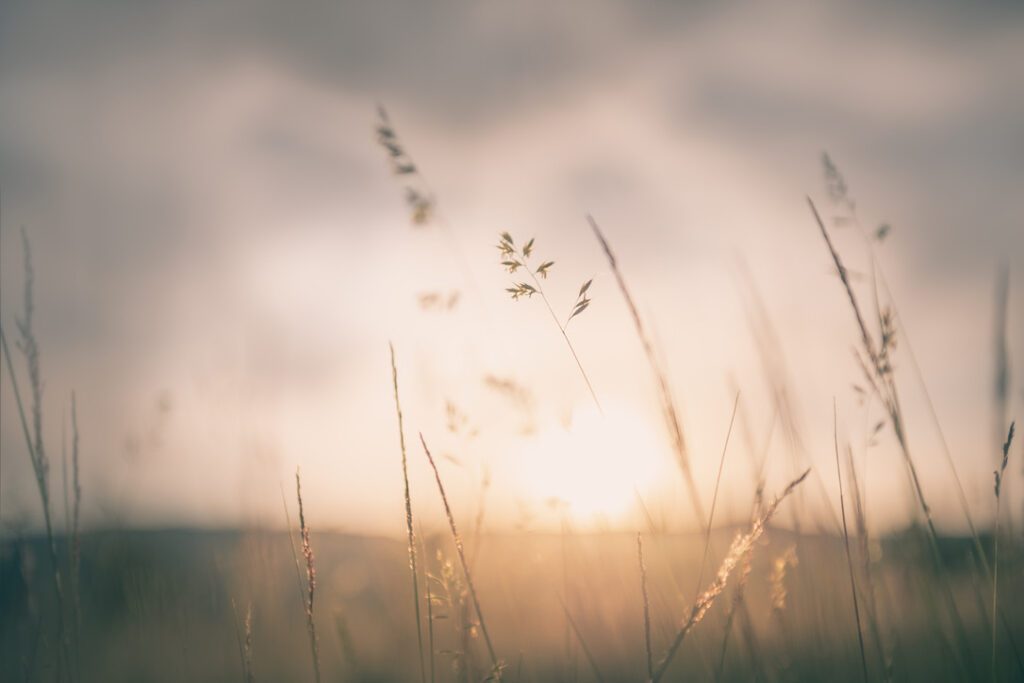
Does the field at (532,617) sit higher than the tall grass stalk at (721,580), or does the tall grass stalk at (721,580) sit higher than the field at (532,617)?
the tall grass stalk at (721,580)

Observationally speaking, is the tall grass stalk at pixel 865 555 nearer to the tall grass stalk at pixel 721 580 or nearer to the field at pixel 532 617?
the field at pixel 532 617

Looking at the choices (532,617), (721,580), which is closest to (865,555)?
(721,580)

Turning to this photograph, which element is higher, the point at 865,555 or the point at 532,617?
the point at 865,555

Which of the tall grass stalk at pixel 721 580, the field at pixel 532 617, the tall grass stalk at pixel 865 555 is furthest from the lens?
the field at pixel 532 617

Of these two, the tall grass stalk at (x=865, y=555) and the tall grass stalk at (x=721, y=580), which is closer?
the tall grass stalk at (x=721, y=580)

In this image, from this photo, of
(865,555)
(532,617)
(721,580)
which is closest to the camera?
(721,580)

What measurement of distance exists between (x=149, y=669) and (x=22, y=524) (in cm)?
121

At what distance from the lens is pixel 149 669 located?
279 centimetres

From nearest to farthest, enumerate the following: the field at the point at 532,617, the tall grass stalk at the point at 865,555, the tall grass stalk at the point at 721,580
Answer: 1. the tall grass stalk at the point at 721,580
2. the tall grass stalk at the point at 865,555
3. the field at the point at 532,617

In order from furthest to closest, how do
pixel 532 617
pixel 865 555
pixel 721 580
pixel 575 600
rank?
pixel 532 617, pixel 575 600, pixel 865 555, pixel 721 580

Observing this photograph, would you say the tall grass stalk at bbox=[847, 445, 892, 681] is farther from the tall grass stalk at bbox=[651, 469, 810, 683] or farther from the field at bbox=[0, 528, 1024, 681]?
the tall grass stalk at bbox=[651, 469, 810, 683]

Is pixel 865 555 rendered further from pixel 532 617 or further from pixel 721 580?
pixel 532 617

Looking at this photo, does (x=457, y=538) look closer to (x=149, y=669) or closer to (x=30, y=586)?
(x=30, y=586)

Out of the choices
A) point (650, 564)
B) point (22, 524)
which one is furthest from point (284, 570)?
point (650, 564)
